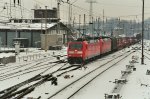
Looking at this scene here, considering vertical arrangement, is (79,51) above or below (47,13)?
below

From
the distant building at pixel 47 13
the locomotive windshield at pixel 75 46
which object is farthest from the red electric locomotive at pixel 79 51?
the distant building at pixel 47 13

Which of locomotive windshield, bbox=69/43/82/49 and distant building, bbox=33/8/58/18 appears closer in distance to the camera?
locomotive windshield, bbox=69/43/82/49

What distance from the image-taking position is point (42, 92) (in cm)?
2142

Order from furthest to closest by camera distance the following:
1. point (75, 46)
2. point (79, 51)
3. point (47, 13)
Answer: point (47, 13)
point (75, 46)
point (79, 51)

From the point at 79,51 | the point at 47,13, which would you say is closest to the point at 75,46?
the point at 79,51

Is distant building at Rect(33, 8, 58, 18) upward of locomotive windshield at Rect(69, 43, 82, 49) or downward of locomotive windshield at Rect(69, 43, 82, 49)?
upward

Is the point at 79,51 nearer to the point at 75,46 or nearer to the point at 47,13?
the point at 75,46

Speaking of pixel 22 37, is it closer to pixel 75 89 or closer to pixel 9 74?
pixel 9 74

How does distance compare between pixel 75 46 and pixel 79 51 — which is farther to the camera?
pixel 75 46

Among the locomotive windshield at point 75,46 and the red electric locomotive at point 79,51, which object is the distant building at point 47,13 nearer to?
the red electric locomotive at point 79,51

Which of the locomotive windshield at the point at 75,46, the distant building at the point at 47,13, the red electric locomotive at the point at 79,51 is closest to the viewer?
the red electric locomotive at the point at 79,51

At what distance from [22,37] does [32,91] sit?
189ft

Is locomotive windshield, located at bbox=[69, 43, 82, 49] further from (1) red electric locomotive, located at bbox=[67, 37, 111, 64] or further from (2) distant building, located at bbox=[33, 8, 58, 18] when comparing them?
(2) distant building, located at bbox=[33, 8, 58, 18]

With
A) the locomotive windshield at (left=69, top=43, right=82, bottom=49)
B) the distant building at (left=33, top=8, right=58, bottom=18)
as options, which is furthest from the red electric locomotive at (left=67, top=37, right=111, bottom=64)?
the distant building at (left=33, top=8, right=58, bottom=18)
